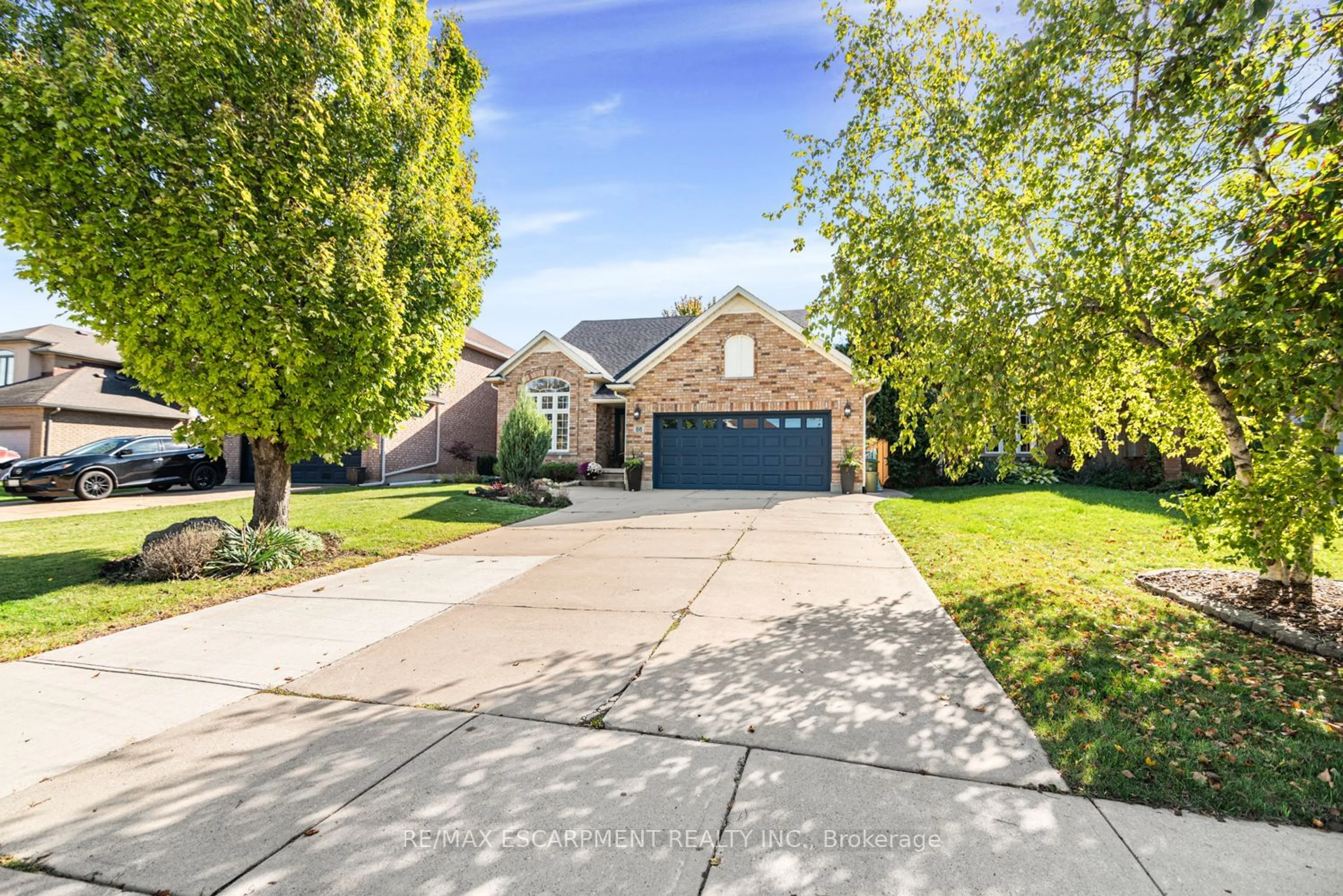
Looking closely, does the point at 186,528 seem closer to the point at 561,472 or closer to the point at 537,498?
the point at 537,498

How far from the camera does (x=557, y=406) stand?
2172cm

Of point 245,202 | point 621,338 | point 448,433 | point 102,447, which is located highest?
point 621,338

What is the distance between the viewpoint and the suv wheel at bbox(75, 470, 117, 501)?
14477mm

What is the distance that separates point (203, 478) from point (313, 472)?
359 centimetres

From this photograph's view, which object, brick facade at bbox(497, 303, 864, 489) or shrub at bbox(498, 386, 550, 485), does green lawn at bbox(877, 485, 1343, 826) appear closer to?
brick facade at bbox(497, 303, 864, 489)

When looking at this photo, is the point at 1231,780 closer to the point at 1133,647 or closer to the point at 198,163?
the point at 1133,647

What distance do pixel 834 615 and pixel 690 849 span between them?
339cm

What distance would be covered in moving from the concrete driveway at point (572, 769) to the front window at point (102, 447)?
14483 millimetres

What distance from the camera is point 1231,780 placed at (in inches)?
109

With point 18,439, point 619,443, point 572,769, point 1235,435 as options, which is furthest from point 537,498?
point 18,439

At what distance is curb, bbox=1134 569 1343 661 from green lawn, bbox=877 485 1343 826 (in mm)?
111

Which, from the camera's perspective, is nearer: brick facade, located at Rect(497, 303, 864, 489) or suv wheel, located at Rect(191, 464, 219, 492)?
suv wheel, located at Rect(191, 464, 219, 492)

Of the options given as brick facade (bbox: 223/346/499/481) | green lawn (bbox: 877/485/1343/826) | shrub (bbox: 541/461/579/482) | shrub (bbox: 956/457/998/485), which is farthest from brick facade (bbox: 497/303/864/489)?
green lawn (bbox: 877/485/1343/826)

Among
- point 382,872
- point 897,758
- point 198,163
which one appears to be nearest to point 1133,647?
point 897,758
